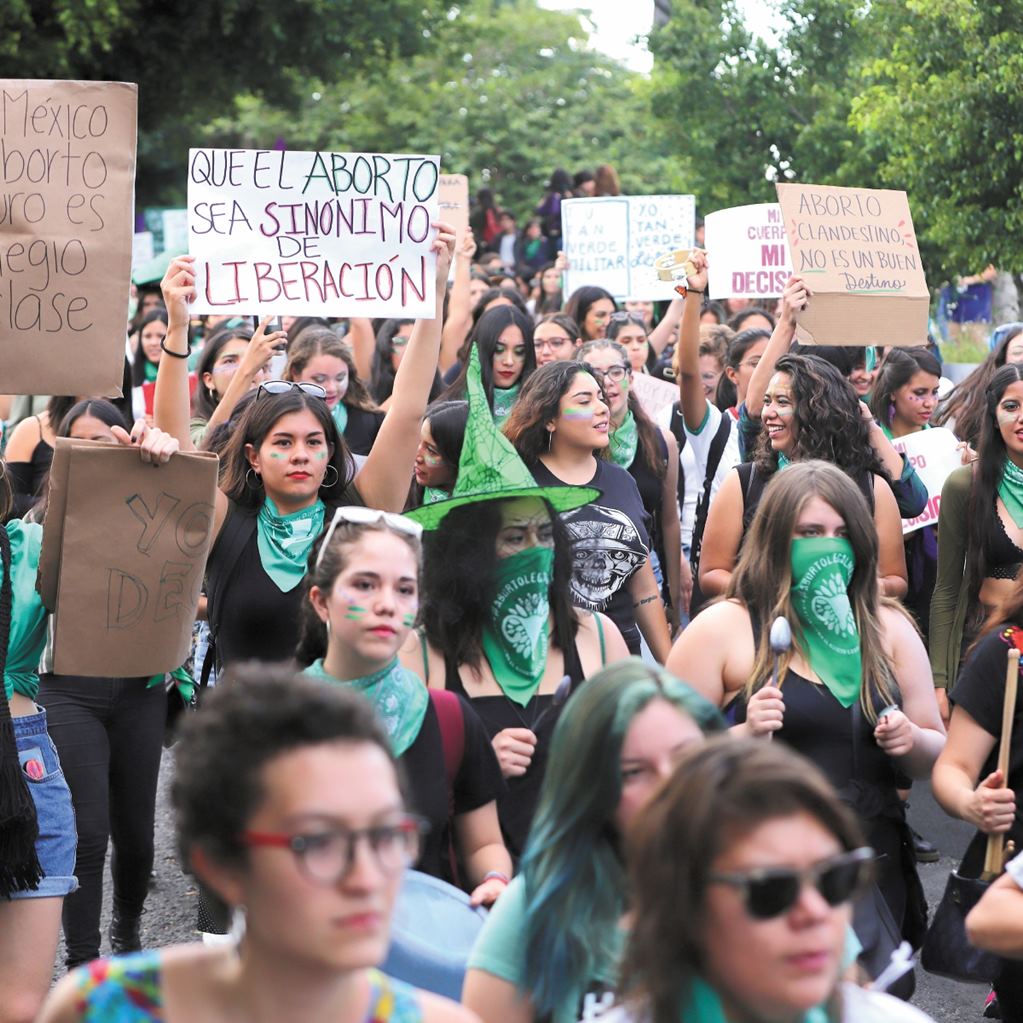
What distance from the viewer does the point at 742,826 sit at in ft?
6.90

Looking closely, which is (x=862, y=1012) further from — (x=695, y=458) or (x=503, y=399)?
(x=695, y=458)

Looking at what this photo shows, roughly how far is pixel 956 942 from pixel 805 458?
102 inches

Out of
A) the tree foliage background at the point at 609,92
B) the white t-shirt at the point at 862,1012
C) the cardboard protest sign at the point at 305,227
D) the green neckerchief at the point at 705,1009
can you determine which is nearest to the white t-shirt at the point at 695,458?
the cardboard protest sign at the point at 305,227

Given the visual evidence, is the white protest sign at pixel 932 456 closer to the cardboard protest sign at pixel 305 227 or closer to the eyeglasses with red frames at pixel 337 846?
the cardboard protest sign at pixel 305 227

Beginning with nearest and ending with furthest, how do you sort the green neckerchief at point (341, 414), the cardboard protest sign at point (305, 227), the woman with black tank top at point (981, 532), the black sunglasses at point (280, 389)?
the black sunglasses at point (280, 389) < the woman with black tank top at point (981, 532) < the cardboard protest sign at point (305, 227) < the green neckerchief at point (341, 414)

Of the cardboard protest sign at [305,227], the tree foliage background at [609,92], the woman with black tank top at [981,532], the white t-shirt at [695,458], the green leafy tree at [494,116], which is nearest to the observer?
the woman with black tank top at [981,532]

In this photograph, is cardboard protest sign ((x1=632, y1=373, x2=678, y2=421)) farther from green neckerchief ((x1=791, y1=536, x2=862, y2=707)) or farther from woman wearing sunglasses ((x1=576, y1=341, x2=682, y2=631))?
green neckerchief ((x1=791, y1=536, x2=862, y2=707))

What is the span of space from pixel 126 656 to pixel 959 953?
2240 millimetres

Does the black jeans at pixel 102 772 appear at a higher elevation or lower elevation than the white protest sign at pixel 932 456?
lower

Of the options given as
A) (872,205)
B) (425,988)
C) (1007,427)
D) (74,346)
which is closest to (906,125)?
(872,205)

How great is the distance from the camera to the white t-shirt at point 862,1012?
86.9 inches

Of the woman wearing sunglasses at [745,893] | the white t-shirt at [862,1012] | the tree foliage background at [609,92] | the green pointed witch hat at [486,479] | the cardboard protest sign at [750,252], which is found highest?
the tree foliage background at [609,92]

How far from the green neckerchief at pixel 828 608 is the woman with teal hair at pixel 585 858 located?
1.59m

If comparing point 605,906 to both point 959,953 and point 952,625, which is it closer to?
point 959,953
